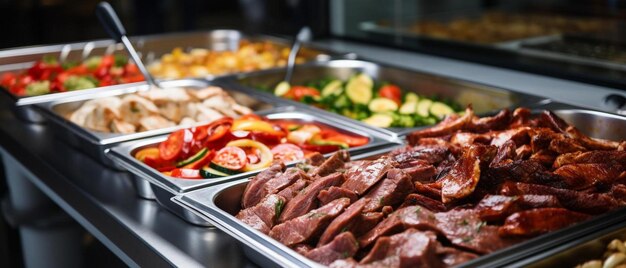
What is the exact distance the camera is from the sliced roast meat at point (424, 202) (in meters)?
1.34

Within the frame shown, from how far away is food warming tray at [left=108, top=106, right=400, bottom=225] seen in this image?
→ 157cm

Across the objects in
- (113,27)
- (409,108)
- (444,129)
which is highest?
(113,27)

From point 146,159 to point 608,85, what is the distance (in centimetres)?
141

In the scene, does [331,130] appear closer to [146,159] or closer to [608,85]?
[146,159]

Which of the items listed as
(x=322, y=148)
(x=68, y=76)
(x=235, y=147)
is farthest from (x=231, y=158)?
(x=68, y=76)

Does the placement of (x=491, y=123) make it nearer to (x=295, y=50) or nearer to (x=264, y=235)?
(x=264, y=235)

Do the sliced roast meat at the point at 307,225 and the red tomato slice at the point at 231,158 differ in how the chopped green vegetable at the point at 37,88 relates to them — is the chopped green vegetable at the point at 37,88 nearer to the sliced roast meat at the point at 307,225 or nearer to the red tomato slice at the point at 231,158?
the red tomato slice at the point at 231,158

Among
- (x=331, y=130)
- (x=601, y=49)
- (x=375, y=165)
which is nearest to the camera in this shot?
(x=375, y=165)

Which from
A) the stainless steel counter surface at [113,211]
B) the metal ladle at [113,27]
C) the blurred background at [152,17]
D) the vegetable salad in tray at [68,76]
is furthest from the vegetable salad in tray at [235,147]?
the blurred background at [152,17]

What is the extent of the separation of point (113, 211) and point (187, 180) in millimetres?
180

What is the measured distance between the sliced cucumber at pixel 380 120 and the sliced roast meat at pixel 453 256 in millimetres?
1002

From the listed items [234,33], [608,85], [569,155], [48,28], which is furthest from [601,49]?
[48,28]

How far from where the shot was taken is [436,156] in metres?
1.58

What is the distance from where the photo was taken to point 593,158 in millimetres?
1513
